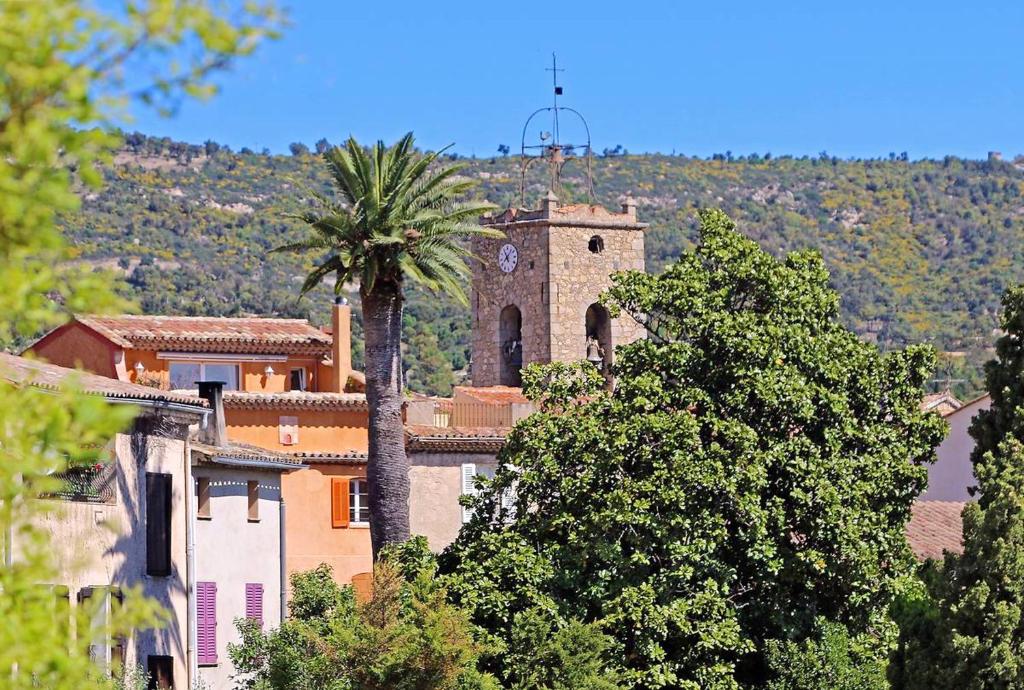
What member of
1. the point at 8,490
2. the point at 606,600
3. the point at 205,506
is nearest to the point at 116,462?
the point at 205,506

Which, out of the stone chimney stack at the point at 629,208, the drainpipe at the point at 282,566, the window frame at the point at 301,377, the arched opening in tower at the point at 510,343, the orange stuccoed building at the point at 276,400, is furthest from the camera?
the stone chimney stack at the point at 629,208

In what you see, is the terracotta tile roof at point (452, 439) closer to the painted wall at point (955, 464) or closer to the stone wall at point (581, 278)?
the painted wall at point (955, 464)

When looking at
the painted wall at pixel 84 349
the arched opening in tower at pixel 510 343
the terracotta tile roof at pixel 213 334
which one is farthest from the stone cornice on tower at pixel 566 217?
the painted wall at pixel 84 349

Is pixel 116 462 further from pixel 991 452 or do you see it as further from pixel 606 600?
pixel 991 452

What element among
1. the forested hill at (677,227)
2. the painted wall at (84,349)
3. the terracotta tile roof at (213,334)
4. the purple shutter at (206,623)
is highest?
the forested hill at (677,227)

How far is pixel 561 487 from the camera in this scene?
1524 inches

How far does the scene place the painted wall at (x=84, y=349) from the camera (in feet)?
170

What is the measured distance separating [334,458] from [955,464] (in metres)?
18.0

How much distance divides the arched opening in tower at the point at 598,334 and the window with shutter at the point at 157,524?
1510 inches

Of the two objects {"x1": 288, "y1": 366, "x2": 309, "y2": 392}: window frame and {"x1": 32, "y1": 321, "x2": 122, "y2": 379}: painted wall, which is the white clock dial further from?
→ {"x1": 32, "y1": 321, "x2": 122, "y2": 379}: painted wall

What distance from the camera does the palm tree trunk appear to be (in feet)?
136

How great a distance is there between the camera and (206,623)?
3806 centimetres

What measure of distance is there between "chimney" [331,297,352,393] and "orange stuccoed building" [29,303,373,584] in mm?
516

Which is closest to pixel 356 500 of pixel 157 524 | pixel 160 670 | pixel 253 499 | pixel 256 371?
pixel 256 371
